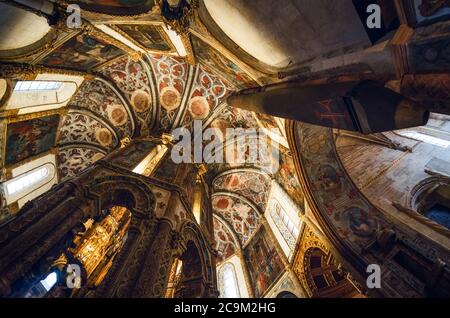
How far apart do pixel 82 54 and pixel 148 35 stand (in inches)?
99.0

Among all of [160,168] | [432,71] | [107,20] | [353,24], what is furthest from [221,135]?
[432,71]

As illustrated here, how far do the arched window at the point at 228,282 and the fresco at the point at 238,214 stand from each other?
1.55m

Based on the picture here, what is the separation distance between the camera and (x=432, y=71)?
2453 millimetres

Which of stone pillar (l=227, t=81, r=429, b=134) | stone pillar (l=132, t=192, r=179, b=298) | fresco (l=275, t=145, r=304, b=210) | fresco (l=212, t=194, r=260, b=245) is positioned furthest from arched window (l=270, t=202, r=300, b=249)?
stone pillar (l=227, t=81, r=429, b=134)

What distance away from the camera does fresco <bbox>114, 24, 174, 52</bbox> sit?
23.1 ft

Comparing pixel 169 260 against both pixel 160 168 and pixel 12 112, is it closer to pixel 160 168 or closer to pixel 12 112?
pixel 160 168

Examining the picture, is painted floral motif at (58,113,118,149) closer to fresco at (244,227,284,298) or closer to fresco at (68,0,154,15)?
fresco at (68,0,154,15)

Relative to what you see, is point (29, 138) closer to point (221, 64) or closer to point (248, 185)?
point (221, 64)

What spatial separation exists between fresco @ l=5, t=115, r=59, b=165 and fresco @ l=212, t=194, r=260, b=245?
879 cm

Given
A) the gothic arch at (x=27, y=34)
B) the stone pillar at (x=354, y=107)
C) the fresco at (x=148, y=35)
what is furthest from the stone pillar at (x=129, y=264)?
the fresco at (x=148, y=35)

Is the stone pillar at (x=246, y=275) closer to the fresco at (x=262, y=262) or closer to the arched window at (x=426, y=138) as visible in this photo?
the fresco at (x=262, y=262)

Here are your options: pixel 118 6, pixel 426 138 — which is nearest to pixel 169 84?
pixel 118 6

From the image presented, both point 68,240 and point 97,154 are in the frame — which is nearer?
point 68,240
